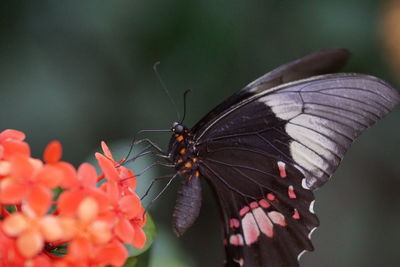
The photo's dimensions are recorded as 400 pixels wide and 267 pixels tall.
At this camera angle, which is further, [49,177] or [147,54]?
[147,54]

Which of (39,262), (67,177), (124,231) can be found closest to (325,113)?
(124,231)

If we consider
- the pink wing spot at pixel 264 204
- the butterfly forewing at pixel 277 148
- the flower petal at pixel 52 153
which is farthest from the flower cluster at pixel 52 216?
the pink wing spot at pixel 264 204

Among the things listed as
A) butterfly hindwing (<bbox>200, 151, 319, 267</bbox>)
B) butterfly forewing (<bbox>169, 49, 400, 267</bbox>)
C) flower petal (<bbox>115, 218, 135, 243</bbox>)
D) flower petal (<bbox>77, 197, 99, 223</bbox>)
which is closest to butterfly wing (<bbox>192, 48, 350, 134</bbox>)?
butterfly forewing (<bbox>169, 49, 400, 267</bbox>)

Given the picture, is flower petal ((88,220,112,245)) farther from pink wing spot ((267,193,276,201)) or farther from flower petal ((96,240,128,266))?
pink wing spot ((267,193,276,201))

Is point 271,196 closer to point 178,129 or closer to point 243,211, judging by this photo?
point 243,211

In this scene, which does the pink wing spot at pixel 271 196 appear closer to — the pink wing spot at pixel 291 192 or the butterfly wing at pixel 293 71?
the pink wing spot at pixel 291 192

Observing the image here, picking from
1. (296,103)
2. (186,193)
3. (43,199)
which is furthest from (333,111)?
(43,199)
